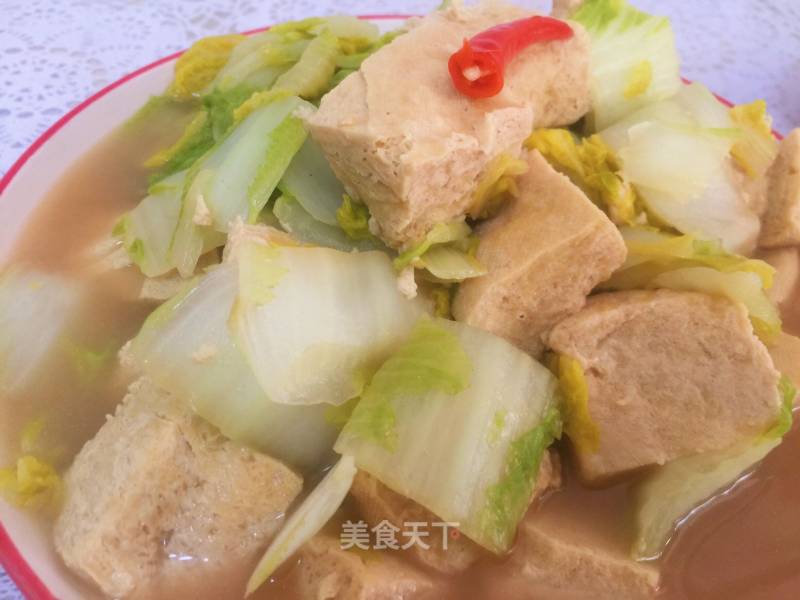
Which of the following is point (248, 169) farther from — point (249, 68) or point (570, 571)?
point (570, 571)

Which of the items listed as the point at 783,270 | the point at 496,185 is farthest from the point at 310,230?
the point at 783,270

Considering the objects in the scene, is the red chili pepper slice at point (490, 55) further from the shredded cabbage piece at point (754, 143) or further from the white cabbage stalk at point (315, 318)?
the shredded cabbage piece at point (754, 143)

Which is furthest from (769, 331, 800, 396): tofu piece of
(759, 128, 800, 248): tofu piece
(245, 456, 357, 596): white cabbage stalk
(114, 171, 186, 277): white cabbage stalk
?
(114, 171, 186, 277): white cabbage stalk

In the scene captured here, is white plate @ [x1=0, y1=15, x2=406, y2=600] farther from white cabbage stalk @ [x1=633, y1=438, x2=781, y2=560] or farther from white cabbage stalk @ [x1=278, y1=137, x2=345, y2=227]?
white cabbage stalk @ [x1=633, y1=438, x2=781, y2=560]

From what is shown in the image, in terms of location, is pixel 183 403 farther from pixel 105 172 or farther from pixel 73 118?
pixel 73 118

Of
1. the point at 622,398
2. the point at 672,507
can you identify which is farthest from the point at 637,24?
the point at 672,507

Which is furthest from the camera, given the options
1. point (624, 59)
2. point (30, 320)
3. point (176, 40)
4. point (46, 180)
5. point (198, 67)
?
point (176, 40)
